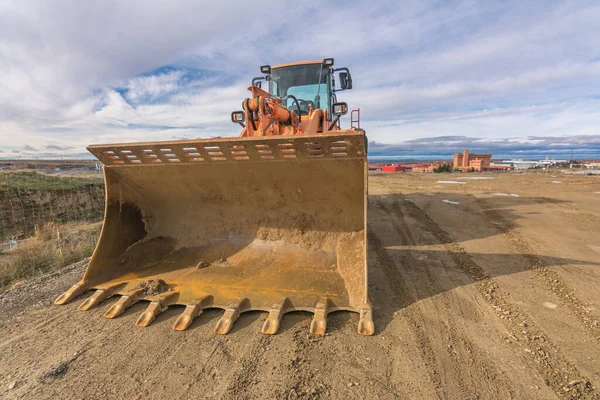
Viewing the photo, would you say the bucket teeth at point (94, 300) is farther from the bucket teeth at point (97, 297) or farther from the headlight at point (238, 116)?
the headlight at point (238, 116)

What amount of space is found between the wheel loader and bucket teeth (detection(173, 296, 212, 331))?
0.01 m

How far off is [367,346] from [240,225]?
214 cm

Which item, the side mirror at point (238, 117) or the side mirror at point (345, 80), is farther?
the side mirror at point (345, 80)

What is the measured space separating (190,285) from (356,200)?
1.93 m

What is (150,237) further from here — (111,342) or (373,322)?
(373,322)

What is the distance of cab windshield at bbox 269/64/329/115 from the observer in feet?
18.6

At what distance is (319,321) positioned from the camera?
2.52m

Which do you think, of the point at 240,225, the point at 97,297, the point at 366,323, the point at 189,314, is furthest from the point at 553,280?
the point at 97,297

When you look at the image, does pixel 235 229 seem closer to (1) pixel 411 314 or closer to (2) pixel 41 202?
(1) pixel 411 314

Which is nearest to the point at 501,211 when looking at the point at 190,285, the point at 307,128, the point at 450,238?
the point at 450,238

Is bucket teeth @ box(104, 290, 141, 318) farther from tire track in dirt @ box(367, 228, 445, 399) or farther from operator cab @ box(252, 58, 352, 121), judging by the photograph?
operator cab @ box(252, 58, 352, 121)

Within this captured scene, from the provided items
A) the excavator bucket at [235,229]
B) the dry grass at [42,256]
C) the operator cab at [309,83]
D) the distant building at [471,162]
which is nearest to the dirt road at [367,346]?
the excavator bucket at [235,229]

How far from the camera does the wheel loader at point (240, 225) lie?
9.39 ft

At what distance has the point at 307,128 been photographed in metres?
4.43
